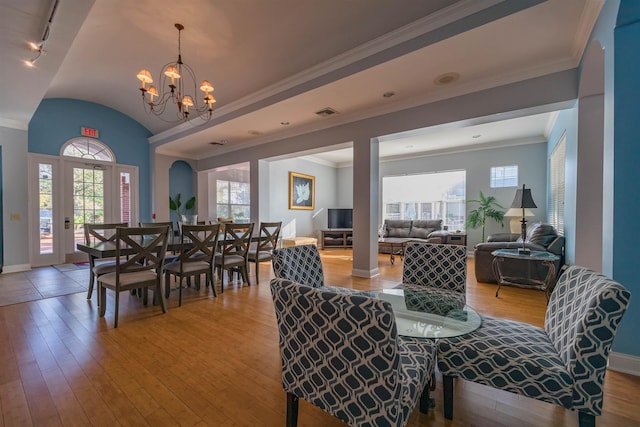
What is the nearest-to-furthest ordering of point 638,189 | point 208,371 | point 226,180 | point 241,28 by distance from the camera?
point 638,189
point 208,371
point 241,28
point 226,180

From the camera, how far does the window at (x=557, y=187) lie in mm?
4371

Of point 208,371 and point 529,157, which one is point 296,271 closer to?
point 208,371

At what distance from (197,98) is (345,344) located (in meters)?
5.11

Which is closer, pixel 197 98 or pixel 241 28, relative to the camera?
pixel 241 28

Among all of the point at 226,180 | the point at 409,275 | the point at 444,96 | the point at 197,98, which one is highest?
the point at 197,98

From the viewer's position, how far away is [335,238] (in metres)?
8.40

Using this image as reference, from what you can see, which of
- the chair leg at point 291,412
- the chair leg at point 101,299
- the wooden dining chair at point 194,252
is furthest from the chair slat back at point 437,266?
the chair leg at point 101,299

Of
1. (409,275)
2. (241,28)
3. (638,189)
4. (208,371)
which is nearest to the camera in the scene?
(638,189)

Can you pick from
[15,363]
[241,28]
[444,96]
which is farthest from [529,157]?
[15,363]

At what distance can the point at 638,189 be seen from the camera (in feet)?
5.91

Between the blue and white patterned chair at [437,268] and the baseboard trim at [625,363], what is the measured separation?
3.39 ft

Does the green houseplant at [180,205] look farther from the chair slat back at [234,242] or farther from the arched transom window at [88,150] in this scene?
the chair slat back at [234,242]

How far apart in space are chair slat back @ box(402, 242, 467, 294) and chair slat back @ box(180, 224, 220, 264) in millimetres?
2342

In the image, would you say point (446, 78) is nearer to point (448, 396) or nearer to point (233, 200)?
point (448, 396)
